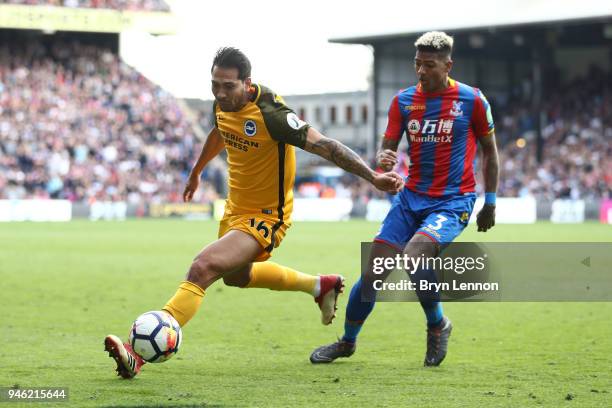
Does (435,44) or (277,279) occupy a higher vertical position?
(435,44)

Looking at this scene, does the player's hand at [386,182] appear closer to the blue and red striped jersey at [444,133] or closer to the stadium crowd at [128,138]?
the blue and red striped jersey at [444,133]

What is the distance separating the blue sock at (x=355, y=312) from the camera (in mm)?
7961

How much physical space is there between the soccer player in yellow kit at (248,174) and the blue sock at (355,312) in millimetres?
764

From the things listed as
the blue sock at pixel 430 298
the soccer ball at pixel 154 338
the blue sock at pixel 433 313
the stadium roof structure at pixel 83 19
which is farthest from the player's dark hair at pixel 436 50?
the stadium roof structure at pixel 83 19

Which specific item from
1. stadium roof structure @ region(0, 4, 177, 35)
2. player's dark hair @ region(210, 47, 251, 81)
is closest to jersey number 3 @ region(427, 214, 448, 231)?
player's dark hair @ region(210, 47, 251, 81)

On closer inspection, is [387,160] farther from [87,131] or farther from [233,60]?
[87,131]

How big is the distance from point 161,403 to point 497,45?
44.5m

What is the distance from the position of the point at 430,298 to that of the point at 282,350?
147 centimetres

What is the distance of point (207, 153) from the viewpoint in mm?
8203

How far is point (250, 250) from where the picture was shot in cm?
725

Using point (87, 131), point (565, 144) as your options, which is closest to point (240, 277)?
point (87, 131)

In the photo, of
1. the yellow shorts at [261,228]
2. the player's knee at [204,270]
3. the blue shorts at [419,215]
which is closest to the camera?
the player's knee at [204,270]

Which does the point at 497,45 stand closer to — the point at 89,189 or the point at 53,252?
the point at 89,189

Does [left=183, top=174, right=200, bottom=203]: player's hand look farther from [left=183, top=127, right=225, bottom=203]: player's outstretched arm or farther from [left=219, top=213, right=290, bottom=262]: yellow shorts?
[left=219, top=213, right=290, bottom=262]: yellow shorts
